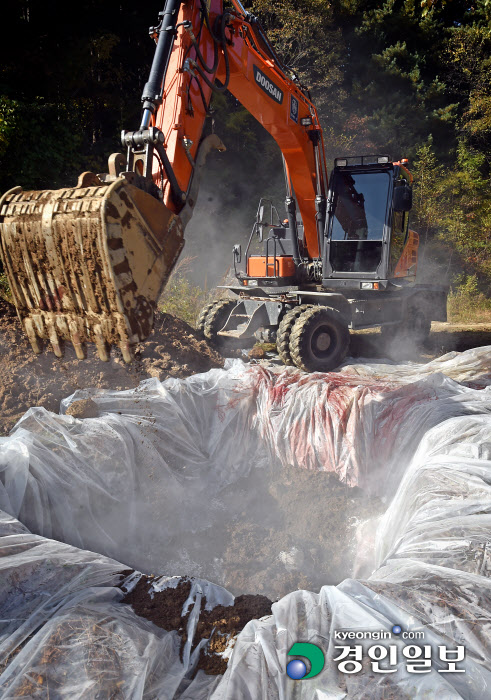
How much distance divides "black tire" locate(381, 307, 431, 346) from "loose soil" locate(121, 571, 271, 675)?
235 inches

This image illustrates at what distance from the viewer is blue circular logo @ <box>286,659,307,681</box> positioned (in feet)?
5.33

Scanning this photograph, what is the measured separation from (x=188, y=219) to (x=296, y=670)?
107 inches

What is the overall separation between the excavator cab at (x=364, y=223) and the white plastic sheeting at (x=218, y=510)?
1.62 m

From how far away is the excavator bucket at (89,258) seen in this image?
250cm

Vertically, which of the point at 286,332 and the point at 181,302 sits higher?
the point at 181,302

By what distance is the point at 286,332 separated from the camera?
660 centimetres

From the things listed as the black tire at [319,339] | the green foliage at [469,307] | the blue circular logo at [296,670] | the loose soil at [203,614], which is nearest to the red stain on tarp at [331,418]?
the black tire at [319,339]

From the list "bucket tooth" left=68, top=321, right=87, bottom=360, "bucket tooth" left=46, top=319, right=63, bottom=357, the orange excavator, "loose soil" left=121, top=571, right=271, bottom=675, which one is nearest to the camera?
"loose soil" left=121, top=571, right=271, bottom=675

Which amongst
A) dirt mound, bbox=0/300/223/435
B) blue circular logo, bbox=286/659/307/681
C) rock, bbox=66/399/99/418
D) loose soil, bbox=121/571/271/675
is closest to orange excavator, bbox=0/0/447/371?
rock, bbox=66/399/99/418

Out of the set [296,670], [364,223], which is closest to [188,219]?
[296,670]

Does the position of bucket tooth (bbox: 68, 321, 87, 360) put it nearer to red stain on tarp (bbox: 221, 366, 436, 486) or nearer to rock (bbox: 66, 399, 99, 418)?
rock (bbox: 66, 399, 99, 418)

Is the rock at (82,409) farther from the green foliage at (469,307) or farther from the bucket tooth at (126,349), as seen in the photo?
the green foliage at (469,307)

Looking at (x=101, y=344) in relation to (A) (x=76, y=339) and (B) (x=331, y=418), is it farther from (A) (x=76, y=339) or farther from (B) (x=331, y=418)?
(B) (x=331, y=418)

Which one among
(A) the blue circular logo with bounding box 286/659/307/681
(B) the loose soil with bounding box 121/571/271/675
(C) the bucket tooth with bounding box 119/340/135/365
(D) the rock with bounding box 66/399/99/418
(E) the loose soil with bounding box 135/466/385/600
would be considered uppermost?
(C) the bucket tooth with bounding box 119/340/135/365
